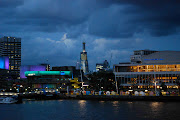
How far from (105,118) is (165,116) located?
16.1 meters

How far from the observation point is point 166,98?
450 feet

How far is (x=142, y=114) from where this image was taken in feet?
294

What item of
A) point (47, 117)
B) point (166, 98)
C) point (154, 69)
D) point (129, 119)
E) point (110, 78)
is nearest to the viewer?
point (129, 119)

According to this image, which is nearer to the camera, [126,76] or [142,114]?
[142,114]

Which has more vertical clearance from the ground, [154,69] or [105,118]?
[154,69]

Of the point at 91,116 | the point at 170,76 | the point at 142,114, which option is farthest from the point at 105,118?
the point at 170,76

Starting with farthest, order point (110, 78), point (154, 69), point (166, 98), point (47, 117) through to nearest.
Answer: point (154, 69)
point (110, 78)
point (166, 98)
point (47, 117)

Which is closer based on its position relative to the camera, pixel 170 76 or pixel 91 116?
pixel 91 116

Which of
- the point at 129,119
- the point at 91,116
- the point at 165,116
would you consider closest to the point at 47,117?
the point at 91,116

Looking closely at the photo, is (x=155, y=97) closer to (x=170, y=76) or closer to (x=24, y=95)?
(x=170, y=76)

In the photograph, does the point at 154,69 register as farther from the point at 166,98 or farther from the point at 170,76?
the point at 166,98

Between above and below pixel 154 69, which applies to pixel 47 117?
below

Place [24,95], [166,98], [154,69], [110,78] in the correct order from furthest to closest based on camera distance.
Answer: [154,69] → [110,78] → [24,95] → [166,98]

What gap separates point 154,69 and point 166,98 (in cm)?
6346
